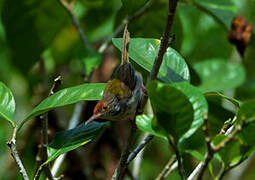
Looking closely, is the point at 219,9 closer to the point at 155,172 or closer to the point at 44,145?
the point at 44,145

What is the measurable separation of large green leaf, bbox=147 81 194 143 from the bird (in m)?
0.68

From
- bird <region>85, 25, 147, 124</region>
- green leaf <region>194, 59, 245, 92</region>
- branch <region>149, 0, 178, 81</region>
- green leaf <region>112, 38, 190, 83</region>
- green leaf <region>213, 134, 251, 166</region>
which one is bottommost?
green leaf <region>194, 59, 245, 92</region>

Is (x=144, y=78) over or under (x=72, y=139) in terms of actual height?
under

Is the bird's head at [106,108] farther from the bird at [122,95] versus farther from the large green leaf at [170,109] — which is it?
the large green leaf at [170,109]

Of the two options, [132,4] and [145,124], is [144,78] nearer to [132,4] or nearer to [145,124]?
[132,4]

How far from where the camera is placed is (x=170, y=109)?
3.87ft

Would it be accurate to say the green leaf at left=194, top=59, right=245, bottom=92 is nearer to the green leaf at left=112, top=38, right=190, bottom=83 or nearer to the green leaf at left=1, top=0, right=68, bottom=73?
the green leaf at left=1, top=0, right=68, bottom=73

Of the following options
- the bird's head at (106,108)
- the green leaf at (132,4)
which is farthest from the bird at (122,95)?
the green leaf at (132,4)

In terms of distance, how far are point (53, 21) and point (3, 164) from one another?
125 cm

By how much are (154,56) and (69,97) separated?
0.35 metres

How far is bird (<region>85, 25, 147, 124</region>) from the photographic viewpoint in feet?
6.38

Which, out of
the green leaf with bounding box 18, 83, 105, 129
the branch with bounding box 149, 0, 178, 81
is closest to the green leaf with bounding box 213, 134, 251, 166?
the branch with bounding box 149, 0, 178, 81

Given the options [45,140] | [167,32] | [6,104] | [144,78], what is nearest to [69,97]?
[45,140]

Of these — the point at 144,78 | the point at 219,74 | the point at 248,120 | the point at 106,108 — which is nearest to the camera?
the point at 248,120
